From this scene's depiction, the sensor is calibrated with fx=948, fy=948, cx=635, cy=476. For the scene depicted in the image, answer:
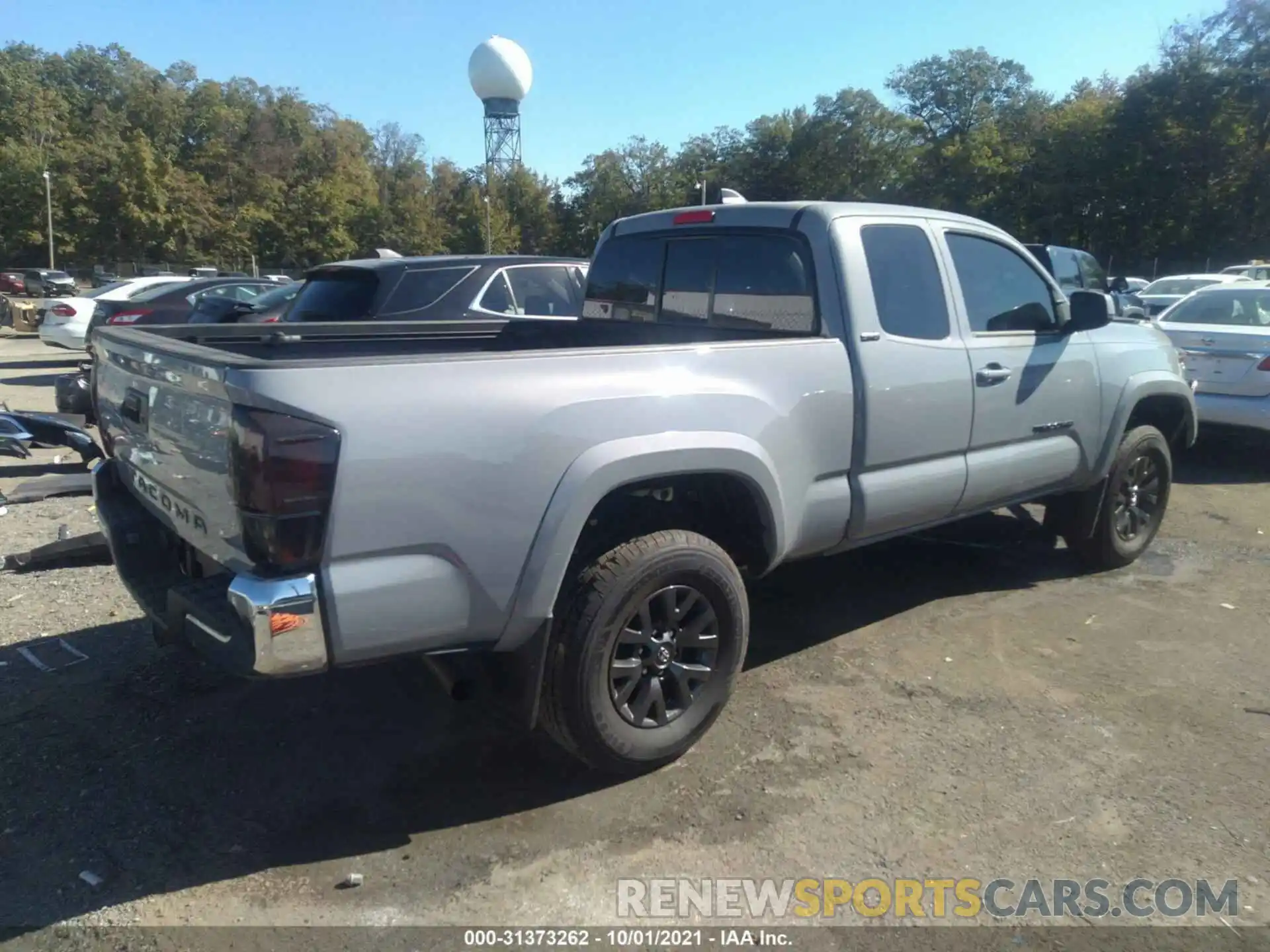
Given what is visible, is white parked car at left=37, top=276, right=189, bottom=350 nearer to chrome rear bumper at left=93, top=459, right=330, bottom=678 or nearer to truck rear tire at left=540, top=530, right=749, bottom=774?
chrome rear bumper at left=93, top=459, right=330, bottom=678

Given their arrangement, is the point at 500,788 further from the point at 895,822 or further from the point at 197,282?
the point at 197,282

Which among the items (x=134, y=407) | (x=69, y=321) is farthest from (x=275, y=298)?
(x=134, y=407)

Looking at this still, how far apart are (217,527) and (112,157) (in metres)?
59.1

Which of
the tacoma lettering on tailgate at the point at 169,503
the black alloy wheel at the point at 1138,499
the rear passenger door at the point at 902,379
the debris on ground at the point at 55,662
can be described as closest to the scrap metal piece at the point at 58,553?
the debris on ground at the point at 55,662

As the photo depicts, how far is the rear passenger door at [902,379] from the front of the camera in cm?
392

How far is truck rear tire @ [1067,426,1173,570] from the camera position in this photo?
5469 millimetres

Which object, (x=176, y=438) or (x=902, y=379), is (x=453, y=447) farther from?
(x=902, y=379)

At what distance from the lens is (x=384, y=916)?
8.78ft

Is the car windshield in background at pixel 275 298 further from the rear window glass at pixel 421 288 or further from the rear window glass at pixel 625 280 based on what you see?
the rear window glass at pixel 625 280

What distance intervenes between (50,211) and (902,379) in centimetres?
5556

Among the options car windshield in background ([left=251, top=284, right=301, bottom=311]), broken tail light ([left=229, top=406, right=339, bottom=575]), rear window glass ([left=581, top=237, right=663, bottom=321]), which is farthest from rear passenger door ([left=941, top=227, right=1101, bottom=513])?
car windshield in background ([left=251, top=284, right=301, bottom=311])

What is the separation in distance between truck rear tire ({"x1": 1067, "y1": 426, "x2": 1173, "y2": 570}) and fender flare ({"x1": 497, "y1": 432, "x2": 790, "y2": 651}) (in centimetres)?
324

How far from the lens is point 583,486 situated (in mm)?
2926

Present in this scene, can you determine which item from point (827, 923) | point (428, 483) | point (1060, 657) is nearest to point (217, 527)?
point (428, 483)
